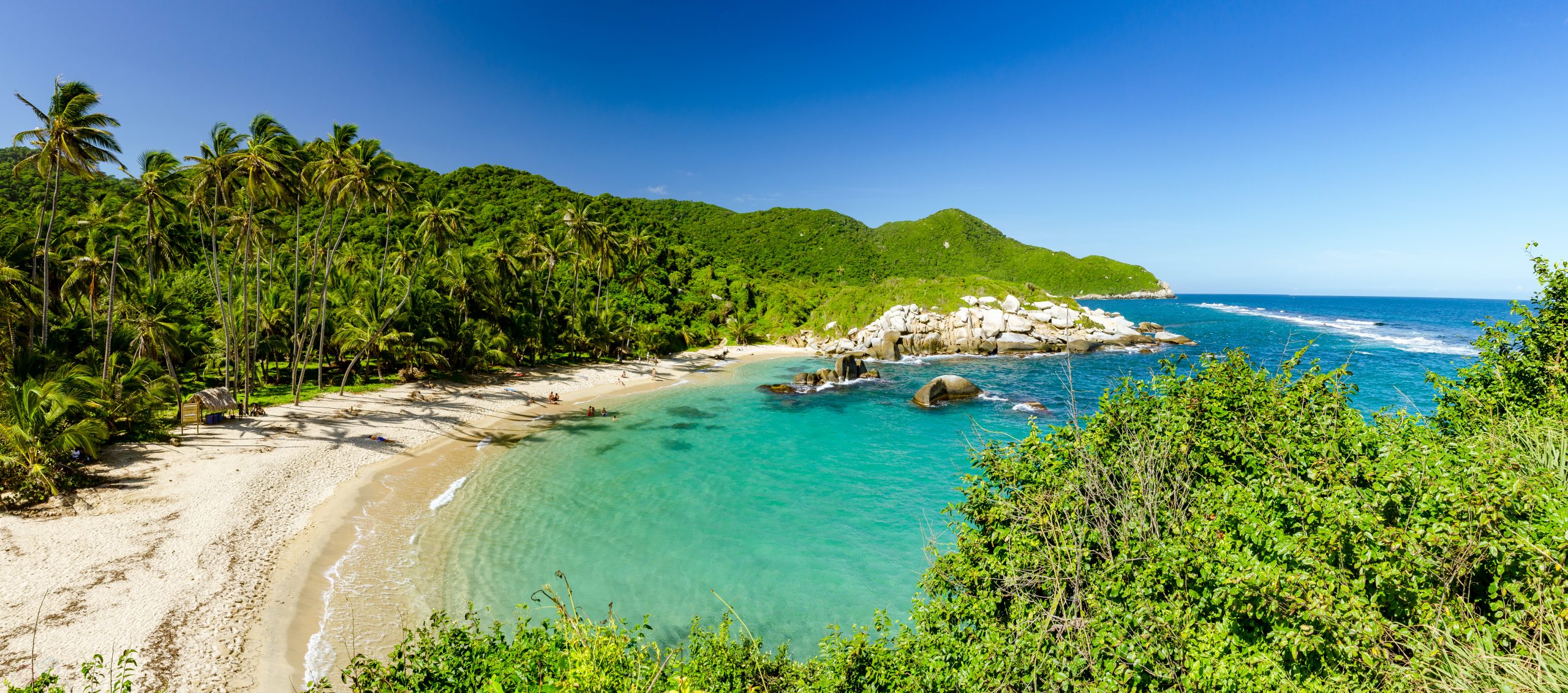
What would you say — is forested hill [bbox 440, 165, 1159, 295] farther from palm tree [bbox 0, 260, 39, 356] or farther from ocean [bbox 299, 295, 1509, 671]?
ocean [bbox 299, 295, 1509, 671]

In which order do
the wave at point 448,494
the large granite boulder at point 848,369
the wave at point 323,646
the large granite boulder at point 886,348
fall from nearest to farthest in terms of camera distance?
1. the wave at point 323,646
2. the wave at point 448,494
3. the large granite boulder at point 848,369
4. the large granite boulder at point 886,348

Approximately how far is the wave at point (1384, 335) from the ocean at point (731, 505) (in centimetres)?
2616

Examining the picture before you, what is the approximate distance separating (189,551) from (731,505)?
630 inches

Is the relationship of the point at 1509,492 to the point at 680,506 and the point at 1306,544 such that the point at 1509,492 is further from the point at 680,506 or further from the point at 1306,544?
the point at 680,506

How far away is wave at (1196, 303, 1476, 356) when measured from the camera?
6103cm

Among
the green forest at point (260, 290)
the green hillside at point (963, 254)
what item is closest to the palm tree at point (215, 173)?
the green forest at point (260, 290)

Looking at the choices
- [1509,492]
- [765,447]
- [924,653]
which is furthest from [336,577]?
[1509,492]

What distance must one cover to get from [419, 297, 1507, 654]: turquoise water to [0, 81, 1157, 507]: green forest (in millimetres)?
12984

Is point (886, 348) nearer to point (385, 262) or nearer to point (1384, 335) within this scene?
point (385, 262)

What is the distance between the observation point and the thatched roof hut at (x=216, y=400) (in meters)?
24.9

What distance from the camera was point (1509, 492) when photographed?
204 inches

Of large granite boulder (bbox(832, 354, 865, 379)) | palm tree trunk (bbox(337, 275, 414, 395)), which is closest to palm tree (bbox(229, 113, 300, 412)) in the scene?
palm tree trunk (bbox(337, 275, 414, 395))

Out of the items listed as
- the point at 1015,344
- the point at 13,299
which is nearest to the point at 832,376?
the point at 1015,344

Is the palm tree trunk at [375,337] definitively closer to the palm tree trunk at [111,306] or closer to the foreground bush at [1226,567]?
the palm tree trunk at [111,306]
